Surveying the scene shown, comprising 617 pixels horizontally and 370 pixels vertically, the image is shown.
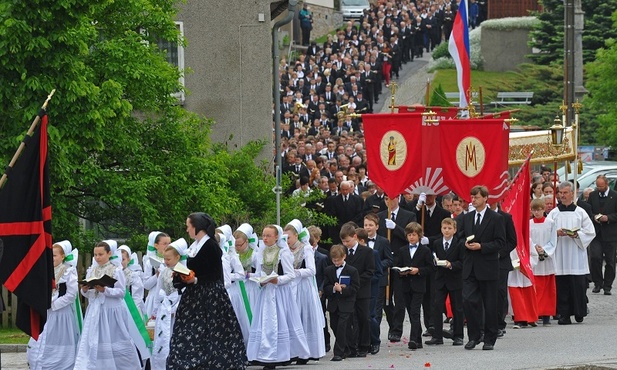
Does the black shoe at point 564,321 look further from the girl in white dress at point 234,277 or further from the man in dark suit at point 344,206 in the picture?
the girl in white dress at point 234,277

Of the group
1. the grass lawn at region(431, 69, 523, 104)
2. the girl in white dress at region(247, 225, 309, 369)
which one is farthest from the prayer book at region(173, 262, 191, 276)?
the grass lawn at region(431, 69, 523, 104)

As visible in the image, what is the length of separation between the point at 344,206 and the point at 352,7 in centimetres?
5100

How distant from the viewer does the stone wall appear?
208 ft

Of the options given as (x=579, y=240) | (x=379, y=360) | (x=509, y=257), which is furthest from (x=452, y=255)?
(x=579, y=240)

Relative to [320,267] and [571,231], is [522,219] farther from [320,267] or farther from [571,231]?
[320,267]

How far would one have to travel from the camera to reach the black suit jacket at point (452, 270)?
60.3 feet

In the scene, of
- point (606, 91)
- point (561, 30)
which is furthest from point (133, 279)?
point (561, 30)

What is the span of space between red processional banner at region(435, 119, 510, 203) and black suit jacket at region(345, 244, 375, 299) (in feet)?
14.7

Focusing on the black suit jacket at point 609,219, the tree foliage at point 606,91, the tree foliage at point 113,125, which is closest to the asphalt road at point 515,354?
the tree foliage at point 113,125

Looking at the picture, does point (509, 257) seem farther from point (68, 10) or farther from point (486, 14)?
point (486, 14)

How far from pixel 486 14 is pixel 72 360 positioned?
5815cm

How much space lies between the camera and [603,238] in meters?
25.0

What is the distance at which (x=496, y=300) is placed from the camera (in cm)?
1781

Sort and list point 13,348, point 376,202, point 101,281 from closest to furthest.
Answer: point 101,281 < point 13,348 < point 376,202
